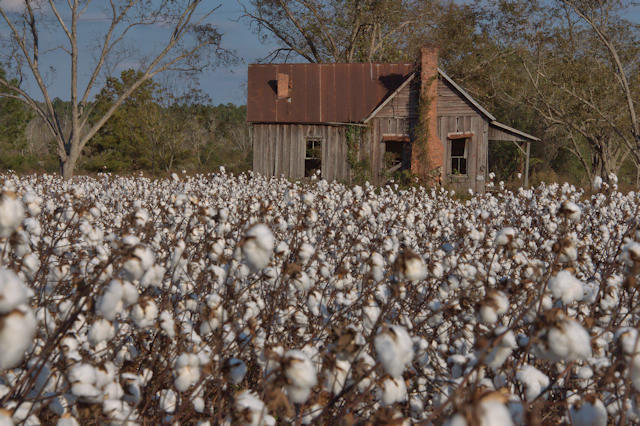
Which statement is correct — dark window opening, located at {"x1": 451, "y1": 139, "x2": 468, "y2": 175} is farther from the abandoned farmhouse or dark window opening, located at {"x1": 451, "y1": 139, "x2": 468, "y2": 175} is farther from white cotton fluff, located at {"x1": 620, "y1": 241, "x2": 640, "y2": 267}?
white cotton fluff, located at {"x1": 620, "y1": 241, "x2": 640, "y2": 267}

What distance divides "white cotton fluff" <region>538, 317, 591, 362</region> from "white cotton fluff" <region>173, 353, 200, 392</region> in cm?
114

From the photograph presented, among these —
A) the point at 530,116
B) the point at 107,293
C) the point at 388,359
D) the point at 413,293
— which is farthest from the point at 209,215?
the point at 530,116

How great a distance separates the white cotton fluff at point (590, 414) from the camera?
162 centimetres

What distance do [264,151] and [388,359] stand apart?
21.8m

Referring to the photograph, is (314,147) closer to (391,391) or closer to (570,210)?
(570,210)

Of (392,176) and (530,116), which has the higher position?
(530,116)

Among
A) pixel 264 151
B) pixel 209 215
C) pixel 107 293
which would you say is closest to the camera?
pixel 107 293

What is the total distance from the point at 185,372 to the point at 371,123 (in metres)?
20.3

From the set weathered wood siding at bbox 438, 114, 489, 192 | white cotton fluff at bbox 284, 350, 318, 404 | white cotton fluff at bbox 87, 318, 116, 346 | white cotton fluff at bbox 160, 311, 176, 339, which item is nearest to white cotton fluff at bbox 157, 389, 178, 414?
white cotton fluff at bbox 160, 311, 176, 339

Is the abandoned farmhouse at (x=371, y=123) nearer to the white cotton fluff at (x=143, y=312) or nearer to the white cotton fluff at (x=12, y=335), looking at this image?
the white cotton fluff at (x=143, y=312)

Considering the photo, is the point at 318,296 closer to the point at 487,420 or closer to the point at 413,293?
the point at 413,293

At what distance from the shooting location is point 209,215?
10.9ft

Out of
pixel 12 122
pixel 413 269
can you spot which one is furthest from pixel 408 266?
pixel 12 122

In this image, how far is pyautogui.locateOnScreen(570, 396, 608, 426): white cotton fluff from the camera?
162 cm
